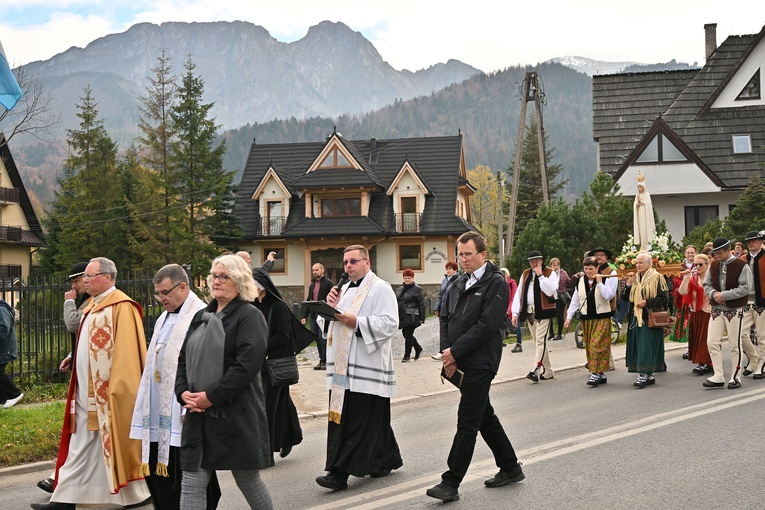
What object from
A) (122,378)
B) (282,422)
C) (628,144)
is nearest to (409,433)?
(282,422)

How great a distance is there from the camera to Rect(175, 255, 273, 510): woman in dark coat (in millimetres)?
5621

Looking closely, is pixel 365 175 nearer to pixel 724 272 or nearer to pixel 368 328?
pixel 724 272

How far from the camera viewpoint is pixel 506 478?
7406mm

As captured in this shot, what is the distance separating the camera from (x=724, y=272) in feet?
41.7

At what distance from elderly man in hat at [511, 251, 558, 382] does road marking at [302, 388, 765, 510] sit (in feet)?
11.1

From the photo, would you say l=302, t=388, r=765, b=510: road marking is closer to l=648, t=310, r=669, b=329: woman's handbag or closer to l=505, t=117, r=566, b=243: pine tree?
l=648, t=310, r=669, b=329: woman's handbag

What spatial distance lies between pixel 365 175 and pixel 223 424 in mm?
41392

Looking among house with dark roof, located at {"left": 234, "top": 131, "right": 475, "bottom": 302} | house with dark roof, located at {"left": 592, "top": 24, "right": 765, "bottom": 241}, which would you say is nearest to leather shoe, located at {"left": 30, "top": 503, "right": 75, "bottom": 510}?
house with dark roof, located at {"left": 592, "top": 24, "right": 765, "bottom": 241}

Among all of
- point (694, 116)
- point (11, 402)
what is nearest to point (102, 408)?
point (11, 402)

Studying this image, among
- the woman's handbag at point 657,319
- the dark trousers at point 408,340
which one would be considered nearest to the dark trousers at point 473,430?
the woman's handbag at point 657,319

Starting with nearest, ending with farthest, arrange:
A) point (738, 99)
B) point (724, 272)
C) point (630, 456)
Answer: point (630, 456)
point (724, 272)
point (738, 99)

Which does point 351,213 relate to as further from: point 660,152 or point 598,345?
point 598,345

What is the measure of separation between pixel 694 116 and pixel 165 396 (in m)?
39.1

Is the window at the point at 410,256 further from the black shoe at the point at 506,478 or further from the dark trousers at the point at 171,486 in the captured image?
the dark trousers at the point at 171,486
